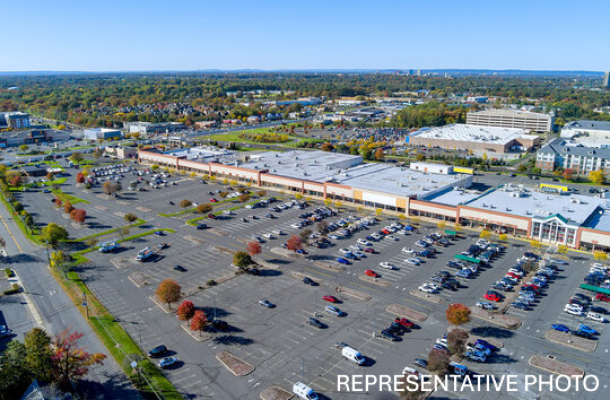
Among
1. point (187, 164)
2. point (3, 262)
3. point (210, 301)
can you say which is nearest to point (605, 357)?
point (210, 301)

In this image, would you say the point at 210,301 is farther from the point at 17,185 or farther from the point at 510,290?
the point at 17,185

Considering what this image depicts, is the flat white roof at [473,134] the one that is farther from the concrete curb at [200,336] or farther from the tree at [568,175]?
the concrete curb at [200,336]

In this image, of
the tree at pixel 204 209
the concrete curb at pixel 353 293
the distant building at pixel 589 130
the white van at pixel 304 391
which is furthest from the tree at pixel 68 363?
the distant building at pixel 589 130

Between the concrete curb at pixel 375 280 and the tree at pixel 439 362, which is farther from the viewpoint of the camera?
the concrete curb at pixel 375 280

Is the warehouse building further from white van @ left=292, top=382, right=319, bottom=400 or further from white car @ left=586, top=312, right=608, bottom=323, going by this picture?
white van @ left=292, top=382, right=319, bottom=400

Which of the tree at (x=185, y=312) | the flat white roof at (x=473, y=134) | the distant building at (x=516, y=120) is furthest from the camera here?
the distant building at (x=516, y=120)

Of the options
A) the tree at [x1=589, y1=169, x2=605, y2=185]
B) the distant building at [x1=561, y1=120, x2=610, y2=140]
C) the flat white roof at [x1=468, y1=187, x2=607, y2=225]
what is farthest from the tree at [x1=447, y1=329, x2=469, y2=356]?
the distant building at [x1=561, y1=120, x2=610, y2=140]

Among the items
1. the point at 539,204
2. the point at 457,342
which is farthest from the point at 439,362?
the point at 539,204
